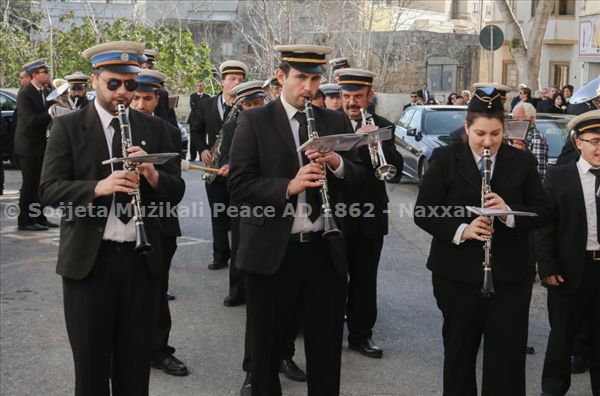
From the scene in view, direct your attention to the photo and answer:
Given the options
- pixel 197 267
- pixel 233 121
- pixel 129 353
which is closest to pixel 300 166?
pixel 129 353

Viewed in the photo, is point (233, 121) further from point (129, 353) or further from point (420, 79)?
point (420, 79)

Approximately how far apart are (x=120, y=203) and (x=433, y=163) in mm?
1849

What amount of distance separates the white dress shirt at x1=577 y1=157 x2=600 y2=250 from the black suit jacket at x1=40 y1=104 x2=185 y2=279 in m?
2.80

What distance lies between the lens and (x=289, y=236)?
4.54 meters

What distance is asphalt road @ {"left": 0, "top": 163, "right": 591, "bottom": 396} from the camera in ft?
19.3

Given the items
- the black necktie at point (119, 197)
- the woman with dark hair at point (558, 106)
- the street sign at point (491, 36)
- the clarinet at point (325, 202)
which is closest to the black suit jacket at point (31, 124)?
the black necktie at point (119, 197)

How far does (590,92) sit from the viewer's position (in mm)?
7668

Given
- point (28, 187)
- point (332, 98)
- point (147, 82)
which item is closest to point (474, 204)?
point (147, 82)

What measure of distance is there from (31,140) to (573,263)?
817cm

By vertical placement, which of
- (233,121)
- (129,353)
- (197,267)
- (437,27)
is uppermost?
(437,27)

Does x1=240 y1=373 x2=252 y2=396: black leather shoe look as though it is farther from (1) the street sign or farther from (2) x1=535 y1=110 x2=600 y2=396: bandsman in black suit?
(1) the street sign

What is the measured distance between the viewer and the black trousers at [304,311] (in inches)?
181

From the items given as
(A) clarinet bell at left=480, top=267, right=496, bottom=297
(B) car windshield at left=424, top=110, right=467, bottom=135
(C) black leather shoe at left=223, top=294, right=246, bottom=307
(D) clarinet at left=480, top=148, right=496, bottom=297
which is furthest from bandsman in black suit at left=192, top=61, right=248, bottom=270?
(B) car windshield at left=424, top=110, right=467, bottom=135

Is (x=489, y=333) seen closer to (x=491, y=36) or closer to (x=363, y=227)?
(x=363, y=227)
